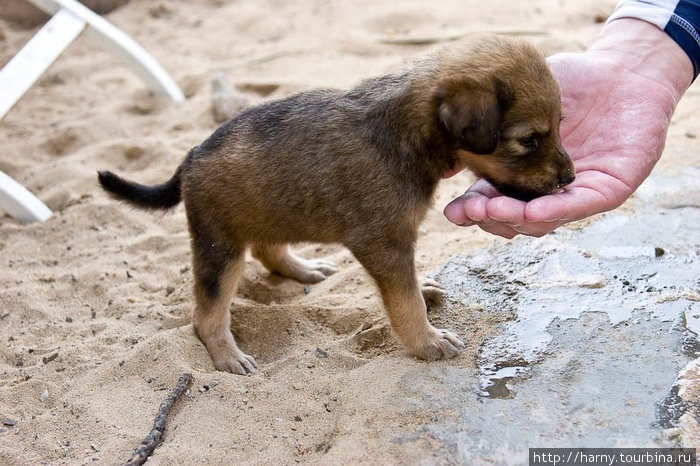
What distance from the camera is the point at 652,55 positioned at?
4.61m

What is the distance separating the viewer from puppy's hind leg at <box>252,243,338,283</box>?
5.18 m

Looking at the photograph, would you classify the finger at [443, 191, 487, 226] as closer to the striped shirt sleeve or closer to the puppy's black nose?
the puppy's black nose

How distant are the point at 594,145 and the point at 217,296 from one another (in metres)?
2.29

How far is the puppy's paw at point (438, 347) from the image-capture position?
159 inches

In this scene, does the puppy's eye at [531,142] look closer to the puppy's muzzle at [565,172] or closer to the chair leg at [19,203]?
the puppy's muzzle at [565,172]

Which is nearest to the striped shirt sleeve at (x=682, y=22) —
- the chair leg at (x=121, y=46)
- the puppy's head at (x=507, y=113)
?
the puppy's head at (x=507, y=113)

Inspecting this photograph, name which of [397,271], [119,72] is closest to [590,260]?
[397,271]

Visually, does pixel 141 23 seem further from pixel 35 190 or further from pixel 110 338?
pixel 110 338

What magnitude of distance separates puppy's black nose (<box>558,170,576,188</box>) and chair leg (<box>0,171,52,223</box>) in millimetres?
4003

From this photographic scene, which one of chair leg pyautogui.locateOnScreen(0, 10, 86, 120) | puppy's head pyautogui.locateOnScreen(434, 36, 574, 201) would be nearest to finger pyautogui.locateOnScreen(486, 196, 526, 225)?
puppy's head pyautogui.locateOnScreen(434, 36, 574, 201)

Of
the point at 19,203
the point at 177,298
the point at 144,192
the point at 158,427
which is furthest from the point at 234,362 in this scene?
the point at 19,203

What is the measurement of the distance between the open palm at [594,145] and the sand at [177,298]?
2.24 ft

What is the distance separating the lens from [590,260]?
15.1ft

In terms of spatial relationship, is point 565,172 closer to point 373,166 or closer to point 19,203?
point 373,166
